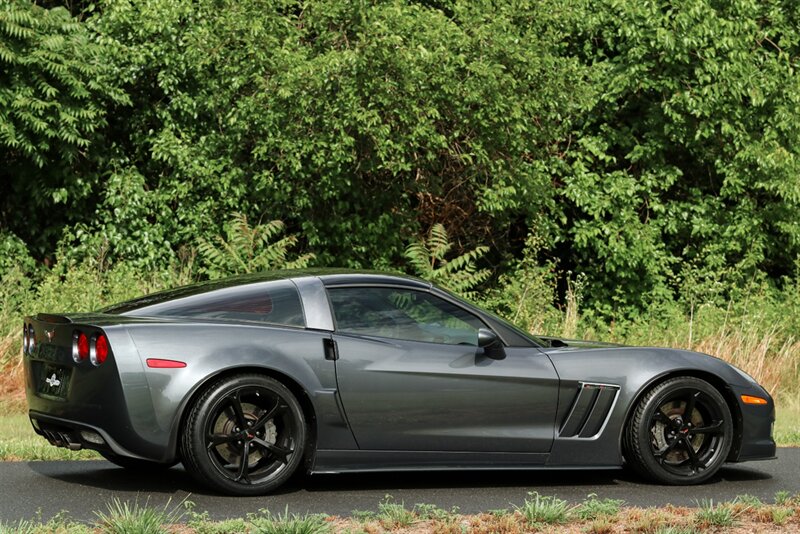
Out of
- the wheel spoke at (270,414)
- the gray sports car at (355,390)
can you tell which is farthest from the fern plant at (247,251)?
the wheel spoke at (270,414)

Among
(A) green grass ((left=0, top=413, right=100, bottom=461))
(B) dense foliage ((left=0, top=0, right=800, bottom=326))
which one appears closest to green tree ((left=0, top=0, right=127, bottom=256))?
(B) dense foliage ((left=0, top=0, right=800, bottom=326))

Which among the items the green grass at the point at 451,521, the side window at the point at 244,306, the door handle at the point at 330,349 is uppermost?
the side window at the point at 244,306

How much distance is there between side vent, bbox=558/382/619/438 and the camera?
7969mm

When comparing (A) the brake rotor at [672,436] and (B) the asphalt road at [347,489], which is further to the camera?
(A) the brake rotor at [672,436]

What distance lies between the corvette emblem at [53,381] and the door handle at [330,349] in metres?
1.62

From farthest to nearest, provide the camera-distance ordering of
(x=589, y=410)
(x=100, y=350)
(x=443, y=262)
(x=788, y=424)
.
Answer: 1. (x=443, y=262)
2. (x=788, y=424)
3. (x=589, y=410)
4. (x=100, y=350)

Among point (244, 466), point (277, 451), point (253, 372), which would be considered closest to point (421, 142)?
point (253, 372)

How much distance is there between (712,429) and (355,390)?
246 cm

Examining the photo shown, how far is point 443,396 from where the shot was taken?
25.3 feet

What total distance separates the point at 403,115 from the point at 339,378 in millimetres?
9928

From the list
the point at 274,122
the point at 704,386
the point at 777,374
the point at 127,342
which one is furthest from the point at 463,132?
the point at 127,342

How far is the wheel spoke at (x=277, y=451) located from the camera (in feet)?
24.1

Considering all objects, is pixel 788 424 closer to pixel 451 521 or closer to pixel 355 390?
pixel 355 390

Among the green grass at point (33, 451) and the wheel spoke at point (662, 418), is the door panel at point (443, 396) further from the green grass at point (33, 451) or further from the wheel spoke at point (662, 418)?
the green grass at point (33, 451)
